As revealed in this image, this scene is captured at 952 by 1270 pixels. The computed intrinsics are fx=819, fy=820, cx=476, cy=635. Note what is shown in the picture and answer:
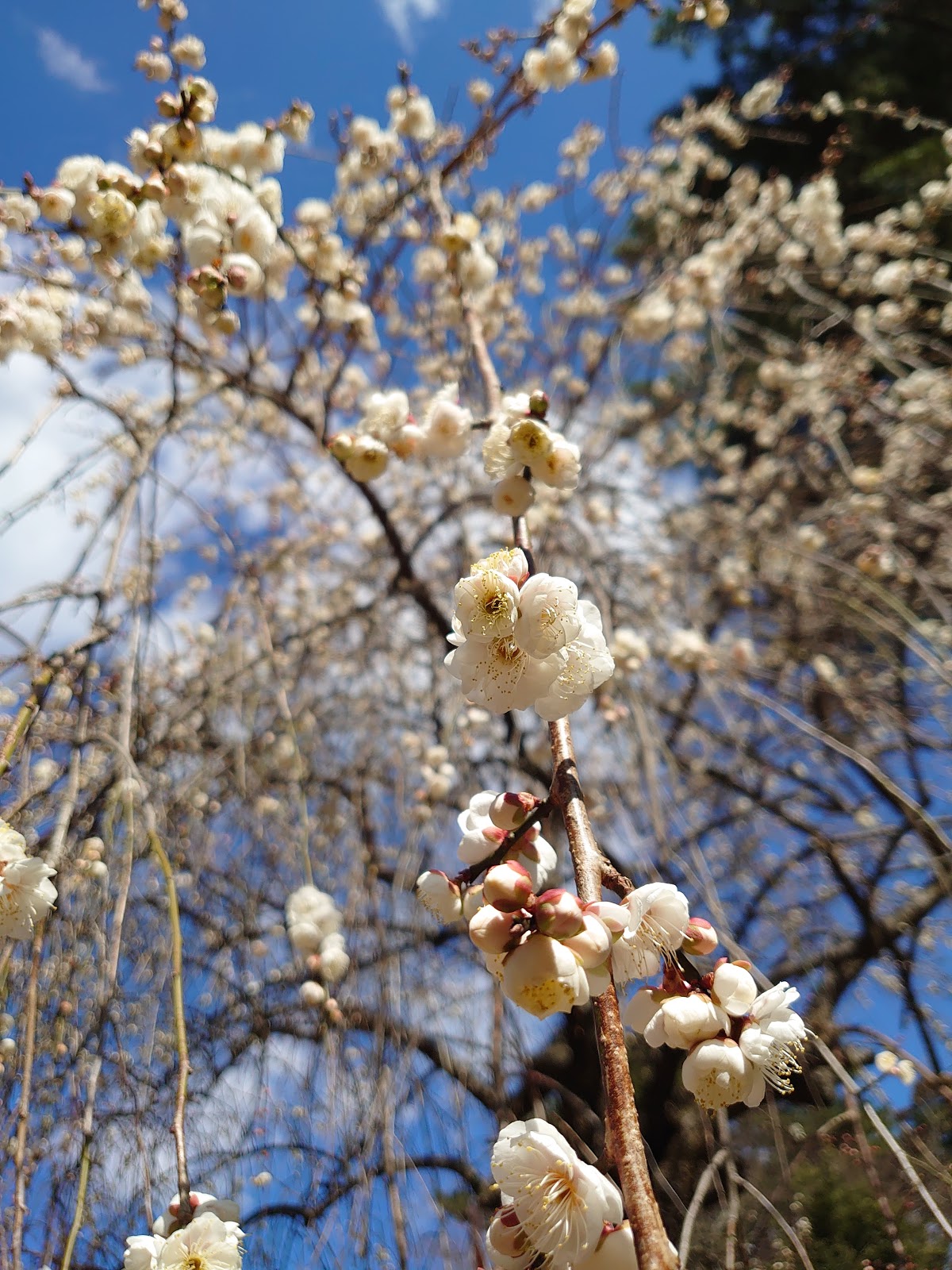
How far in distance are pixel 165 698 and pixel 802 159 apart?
222 inches

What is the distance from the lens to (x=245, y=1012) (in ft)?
5.89

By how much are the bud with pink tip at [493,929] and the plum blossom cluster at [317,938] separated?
3.33 feet

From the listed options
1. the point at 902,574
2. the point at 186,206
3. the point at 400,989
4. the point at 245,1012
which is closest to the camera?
the point at 186,206

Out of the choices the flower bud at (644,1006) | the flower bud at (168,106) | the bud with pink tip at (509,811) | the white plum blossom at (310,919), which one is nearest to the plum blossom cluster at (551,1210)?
the flower bud at (644,1006)

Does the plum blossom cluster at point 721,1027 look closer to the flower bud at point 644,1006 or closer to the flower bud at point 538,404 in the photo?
the flower bud at point 644,1006

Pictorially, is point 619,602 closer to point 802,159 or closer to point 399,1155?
point 399,1155

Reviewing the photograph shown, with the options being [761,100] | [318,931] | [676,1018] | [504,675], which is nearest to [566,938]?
[676,1018]

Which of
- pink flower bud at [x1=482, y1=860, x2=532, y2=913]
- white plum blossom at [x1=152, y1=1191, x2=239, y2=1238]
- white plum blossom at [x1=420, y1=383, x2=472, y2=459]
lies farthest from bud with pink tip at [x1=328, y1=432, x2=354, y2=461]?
white plum blossom at [x1=152, y1=1191, x2=239, y2=1238]

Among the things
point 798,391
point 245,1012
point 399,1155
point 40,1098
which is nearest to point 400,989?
point 399,1155

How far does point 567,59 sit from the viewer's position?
5.69ft

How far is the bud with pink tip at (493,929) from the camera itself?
22.7 inches

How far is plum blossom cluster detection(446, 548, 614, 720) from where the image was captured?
0.69 meters

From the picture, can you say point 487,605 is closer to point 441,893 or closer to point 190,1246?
point 441,893

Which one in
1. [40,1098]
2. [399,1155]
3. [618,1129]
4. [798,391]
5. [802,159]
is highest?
[802,159]
